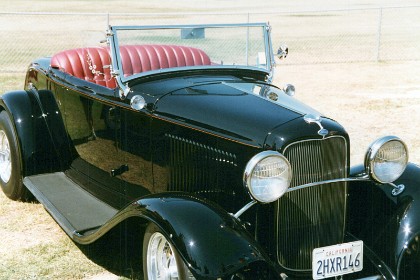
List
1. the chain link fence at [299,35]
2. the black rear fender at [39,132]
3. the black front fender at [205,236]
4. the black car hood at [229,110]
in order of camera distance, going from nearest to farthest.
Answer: the black front fender at [205,236] → the black car hood at [229,110] → the black rear fender at [39,132] → the chain link fence at [299,35]

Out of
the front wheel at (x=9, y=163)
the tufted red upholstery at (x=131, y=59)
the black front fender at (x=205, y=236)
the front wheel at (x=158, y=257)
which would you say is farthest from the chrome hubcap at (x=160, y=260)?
the front wheel at (x=9, y=163)

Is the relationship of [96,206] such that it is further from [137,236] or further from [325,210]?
[325,210]

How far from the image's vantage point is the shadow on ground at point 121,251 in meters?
3.94

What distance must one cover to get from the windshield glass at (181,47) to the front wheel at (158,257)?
4.19 ft

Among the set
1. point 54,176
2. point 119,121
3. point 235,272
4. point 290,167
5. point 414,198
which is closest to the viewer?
point 235,272

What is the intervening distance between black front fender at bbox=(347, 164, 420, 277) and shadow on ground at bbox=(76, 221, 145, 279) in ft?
4.67

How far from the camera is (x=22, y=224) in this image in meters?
5.12

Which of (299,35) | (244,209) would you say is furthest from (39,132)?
(299,35)

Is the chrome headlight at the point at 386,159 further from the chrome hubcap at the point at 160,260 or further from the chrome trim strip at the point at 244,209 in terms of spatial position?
the chrome hubcap at the point at 160,260

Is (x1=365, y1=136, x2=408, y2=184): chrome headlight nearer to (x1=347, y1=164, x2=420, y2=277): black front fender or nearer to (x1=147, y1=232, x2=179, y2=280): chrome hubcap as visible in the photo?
(x1=347, y1=164, x2=420, y2=277): black front fender

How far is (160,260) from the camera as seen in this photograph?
358 cm

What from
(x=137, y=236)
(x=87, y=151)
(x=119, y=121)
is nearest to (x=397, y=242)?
(x=137, y=236)

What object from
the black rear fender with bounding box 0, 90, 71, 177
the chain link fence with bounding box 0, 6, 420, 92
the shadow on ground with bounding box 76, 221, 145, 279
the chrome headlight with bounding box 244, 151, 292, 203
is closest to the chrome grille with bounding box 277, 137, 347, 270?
the chrome headlight with bounding box 244, 151, 292, 203

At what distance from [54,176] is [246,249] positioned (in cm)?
265
